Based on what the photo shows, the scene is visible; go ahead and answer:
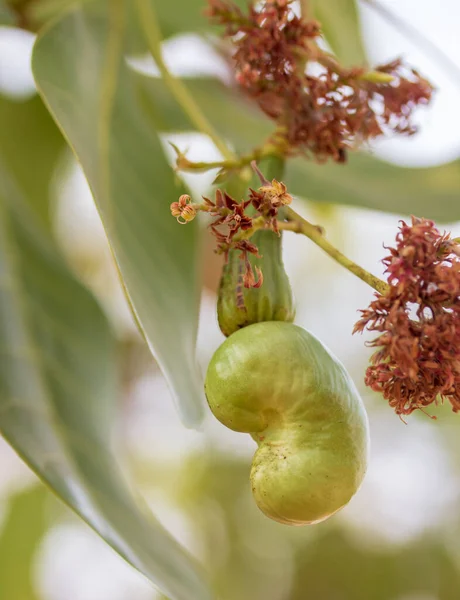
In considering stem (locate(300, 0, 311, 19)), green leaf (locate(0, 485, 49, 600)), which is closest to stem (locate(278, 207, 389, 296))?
stem (locate(300, 0, 311, 19))

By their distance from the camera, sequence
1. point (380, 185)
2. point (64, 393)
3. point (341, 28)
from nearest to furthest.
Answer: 1. point (64, 393)
2. point (380, 185)
3. point (341, 28)

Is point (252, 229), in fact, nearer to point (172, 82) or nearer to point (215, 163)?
point (215, 163)

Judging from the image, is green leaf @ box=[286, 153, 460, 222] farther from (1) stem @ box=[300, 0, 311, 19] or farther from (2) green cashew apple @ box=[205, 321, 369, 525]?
(2) green cashew apple @ box=[205, 321, 369, 525]

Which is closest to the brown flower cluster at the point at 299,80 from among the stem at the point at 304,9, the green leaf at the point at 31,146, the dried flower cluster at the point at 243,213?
the stem at the point at 304,9

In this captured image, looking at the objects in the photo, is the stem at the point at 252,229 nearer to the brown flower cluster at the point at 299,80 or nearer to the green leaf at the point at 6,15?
the brown flower cluster at the point at 299,80

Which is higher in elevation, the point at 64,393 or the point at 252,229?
the point at 252,229

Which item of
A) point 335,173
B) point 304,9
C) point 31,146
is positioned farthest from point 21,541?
point 304,9
